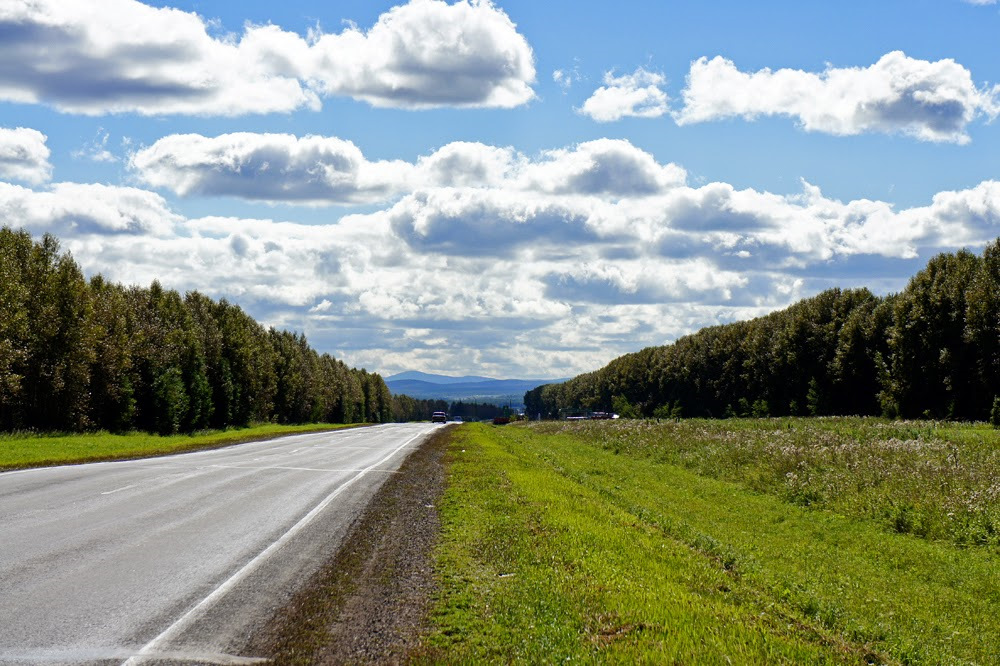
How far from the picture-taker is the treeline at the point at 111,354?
42.7 m

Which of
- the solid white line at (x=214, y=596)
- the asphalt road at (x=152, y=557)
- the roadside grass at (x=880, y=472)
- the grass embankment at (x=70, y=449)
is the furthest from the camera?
the grass embankment at (x=70, y=449)

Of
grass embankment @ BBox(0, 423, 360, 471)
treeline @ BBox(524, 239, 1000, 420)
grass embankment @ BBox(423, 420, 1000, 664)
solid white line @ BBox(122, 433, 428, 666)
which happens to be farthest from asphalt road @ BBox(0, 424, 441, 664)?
treeline @ BBox(524, 239, 1000, 420)

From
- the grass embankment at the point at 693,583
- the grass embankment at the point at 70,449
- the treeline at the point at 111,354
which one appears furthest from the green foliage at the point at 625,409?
the grass embankment at the point at 693,583

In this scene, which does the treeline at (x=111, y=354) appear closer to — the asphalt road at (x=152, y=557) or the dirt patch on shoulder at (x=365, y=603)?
the asphalt road at (x=152, y=557)

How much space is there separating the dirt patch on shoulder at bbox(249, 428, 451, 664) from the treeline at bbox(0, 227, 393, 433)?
32.8m

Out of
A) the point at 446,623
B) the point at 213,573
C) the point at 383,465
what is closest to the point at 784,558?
the point at 446,623

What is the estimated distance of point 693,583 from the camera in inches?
400

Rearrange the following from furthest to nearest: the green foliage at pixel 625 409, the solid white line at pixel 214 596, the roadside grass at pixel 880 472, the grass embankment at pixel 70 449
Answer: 1. the green foliage at pixel 625 409
2. the grass embankment at pixel 70 449
3. the roadside grass at pixel 880 472
4. the solid white line at pixel 214 596

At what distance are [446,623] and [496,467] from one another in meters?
18.0

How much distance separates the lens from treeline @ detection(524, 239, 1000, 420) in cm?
5547

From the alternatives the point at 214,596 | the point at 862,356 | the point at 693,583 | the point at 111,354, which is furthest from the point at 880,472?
the point at 862,356

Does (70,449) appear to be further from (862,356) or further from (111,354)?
(862,356)

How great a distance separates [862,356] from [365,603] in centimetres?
7338

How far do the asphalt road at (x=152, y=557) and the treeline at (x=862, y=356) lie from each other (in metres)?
43.6
